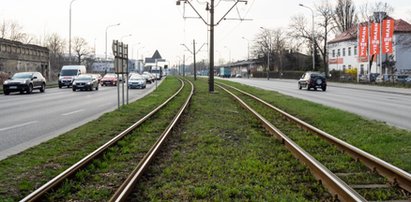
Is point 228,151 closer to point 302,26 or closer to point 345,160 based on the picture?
point 345,160

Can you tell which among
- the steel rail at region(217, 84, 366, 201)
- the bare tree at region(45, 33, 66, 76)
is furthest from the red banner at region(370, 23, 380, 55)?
the bare tree at region(45, 33, 66, 76)

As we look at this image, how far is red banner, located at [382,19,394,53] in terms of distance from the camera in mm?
46094

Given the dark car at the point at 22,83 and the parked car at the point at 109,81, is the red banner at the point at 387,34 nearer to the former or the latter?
the parked car at the point at 109,81

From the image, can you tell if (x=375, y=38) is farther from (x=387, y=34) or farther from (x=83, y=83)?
(x=83, y=83)

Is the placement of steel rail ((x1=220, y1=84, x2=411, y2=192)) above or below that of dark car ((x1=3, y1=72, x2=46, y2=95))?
below

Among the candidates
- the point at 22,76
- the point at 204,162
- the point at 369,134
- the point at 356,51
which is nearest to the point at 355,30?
the point at 356,51

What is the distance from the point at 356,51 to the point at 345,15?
11416 millimetres

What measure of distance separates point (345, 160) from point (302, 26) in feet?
255

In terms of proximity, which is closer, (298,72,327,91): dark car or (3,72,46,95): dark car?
(3,72,46,95): dark car

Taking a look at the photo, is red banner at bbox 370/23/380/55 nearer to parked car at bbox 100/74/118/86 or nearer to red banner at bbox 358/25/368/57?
red banner at bbox 358/25/368/57

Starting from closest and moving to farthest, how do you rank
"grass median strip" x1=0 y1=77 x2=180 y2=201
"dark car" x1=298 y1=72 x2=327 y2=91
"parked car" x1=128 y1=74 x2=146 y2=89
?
"grass median strip" x1=0 y1=77 x2=180 y2=201 < "dark car" x1=298 y1=72 x2=327 y2=91 < "parked car" x1=128 y1=74 x2=146 y2=89

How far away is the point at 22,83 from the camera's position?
110ft

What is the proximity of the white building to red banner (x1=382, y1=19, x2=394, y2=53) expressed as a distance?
35.2ft

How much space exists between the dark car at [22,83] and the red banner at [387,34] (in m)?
33.0
